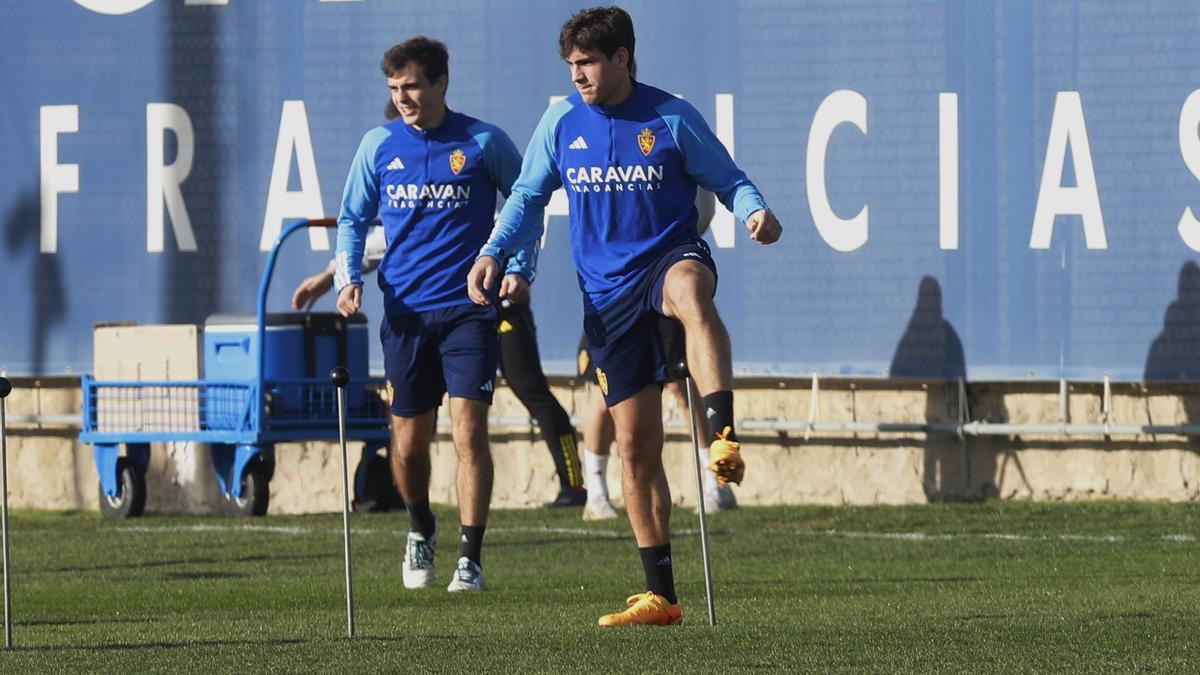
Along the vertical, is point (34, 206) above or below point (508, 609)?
above

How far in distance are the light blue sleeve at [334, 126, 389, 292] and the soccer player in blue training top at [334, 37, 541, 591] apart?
10 mm

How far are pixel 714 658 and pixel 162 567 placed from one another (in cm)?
536

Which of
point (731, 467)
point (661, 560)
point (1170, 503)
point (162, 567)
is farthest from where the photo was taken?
point (1170, 503)

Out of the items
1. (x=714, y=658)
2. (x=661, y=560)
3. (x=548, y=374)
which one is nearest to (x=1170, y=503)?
(x=548, y=374)

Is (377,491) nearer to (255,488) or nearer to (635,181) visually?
(255,488)

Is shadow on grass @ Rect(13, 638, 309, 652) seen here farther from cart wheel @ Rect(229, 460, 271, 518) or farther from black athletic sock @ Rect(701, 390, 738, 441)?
cart wheel @ Rect(229, 460, 271, 518)

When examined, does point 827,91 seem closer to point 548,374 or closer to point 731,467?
point 548,374

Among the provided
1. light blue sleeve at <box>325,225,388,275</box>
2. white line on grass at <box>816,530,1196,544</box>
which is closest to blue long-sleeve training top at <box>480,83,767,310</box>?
white line on grass at <box>816,530,1196,544</box>

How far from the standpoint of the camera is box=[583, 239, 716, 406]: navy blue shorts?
760 centimetres

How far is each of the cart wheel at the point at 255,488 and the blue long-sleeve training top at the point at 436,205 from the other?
16.9 ft

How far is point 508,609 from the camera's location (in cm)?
837

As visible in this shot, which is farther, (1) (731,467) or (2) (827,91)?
(2) (827,91)

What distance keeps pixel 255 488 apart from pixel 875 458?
3.63m

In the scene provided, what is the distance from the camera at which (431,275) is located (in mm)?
9484
